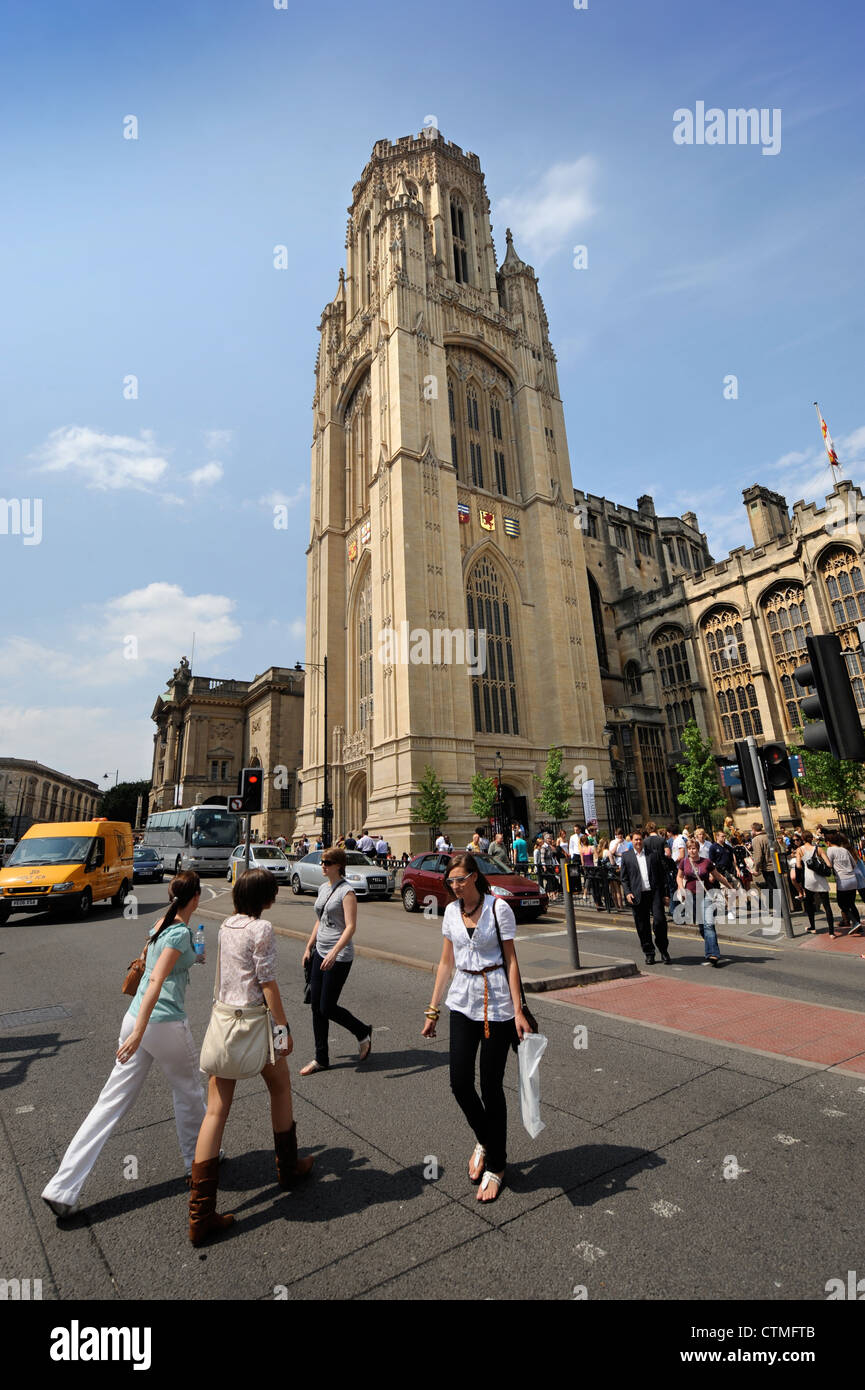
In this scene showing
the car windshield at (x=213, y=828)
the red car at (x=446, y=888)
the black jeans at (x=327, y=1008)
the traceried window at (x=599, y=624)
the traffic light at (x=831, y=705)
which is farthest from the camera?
the traceried window at (x=599, y=624)

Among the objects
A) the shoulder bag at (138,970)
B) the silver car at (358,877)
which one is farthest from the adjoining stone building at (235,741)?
the shoulder bag at (138,970)

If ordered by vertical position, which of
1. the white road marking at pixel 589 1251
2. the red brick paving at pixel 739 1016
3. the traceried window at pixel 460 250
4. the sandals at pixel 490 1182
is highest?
the traceried window at pixel 460 250

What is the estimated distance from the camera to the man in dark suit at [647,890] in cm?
906

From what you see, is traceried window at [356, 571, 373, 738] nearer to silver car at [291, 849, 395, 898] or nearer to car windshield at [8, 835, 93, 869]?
silver car at [291, 849, 395, 898]

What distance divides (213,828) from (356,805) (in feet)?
26.2

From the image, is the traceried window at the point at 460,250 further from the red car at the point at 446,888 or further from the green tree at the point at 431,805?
the red car at the point at 446,888

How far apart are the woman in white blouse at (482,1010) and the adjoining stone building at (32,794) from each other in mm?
84352

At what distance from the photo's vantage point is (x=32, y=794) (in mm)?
94000

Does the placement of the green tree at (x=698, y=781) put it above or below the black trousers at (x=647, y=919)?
above

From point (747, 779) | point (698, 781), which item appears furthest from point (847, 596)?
point (747, 779)

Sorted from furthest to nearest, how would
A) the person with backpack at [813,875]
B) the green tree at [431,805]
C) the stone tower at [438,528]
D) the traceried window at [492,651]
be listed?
the traceried window at [492,651] → the stone tower at [438,528] → the green tree at [431,805] → the person with backpack at [813,875]
